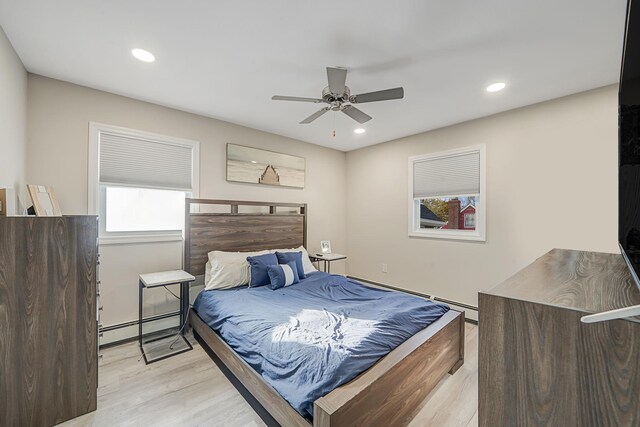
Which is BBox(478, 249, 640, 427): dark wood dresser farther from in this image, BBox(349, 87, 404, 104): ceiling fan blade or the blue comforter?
BBox(349, 87, 404, 104): ceiling fan blade

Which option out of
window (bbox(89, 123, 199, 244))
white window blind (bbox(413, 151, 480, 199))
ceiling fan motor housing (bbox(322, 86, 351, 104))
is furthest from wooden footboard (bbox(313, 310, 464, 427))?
window (bbox(89, 123, 199, 244))

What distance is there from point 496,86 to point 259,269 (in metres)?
3.11

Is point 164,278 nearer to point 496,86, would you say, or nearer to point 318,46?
point 318,46

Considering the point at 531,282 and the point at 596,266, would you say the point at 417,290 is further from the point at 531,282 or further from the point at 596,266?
the point at 531,282

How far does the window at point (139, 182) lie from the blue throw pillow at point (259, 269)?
958mm

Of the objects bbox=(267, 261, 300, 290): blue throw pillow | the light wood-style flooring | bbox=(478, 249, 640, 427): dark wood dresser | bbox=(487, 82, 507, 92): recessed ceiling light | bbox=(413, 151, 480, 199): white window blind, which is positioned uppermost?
bbox=(487, 82, 507, 92): recessed ceiling light

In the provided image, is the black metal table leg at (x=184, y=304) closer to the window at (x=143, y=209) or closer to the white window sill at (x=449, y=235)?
the window at (x=143, y=209)

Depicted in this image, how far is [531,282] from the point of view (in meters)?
0.86

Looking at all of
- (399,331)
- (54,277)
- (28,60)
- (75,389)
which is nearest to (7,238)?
(54,277)

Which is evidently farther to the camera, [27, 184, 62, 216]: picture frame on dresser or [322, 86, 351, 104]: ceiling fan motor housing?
[322, 86, 351, 104]: ceiling fan motor housing

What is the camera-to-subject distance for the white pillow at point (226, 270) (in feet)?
9.91

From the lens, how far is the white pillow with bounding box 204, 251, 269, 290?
3021mm

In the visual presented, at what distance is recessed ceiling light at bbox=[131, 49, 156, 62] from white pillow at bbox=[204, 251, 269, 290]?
2.03 m

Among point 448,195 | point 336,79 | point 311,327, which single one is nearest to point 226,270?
point 311,327
